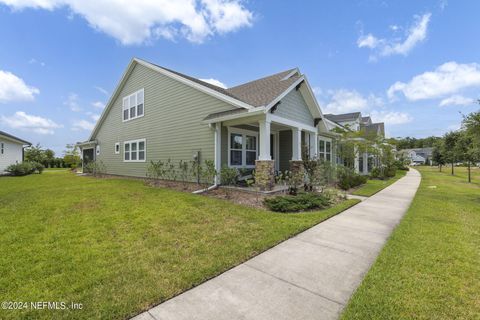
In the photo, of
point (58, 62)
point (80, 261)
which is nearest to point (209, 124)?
point (80, 261)

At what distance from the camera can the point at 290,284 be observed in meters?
2.94

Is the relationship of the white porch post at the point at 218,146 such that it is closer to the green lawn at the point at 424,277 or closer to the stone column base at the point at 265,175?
the stone column base at the point at 265,175

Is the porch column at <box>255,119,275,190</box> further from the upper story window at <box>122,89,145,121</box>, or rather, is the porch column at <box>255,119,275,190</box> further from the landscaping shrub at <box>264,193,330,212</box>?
the upper story window at <box>122,89,145,121</box>

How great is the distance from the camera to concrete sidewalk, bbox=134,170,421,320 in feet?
7.80

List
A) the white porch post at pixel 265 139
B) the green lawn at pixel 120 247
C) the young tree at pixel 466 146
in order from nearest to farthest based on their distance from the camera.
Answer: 1. the green lawn at pixel 120 247
2. the white porch post at pixel 265 139
3. the young tree at pixel 466 146

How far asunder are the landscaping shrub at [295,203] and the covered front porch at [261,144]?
5.66 ft

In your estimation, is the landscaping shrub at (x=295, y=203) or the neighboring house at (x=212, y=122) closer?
the landscaping shrub at (x=295, y=203)

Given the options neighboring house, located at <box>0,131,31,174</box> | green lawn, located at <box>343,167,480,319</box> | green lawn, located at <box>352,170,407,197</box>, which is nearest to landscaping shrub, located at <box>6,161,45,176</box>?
neighboring house, located at <box>0,131,31,174</box>

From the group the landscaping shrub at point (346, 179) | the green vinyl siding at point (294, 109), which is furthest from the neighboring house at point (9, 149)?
the landscaping shrub at point (346, 179)

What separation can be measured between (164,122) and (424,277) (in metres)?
12.4

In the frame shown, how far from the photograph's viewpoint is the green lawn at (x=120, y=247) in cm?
260

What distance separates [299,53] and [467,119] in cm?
978

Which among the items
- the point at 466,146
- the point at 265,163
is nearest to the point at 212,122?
the point at 265,163

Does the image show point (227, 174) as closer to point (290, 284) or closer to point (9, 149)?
point (290, 284)
